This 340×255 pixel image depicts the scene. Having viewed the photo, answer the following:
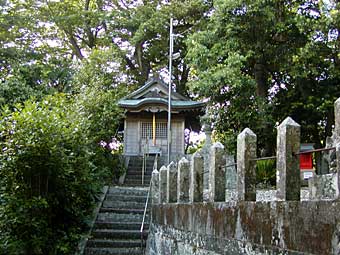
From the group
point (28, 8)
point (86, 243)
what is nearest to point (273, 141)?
point (86, 243)

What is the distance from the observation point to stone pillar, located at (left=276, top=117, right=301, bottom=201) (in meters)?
3.17

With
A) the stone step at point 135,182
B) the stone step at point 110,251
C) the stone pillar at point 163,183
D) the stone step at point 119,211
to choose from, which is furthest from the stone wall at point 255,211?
the stone step at point 135,182

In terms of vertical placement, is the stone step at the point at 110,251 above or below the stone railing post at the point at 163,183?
below

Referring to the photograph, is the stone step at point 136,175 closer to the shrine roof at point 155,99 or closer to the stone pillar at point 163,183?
the shrine roof at point 155,99

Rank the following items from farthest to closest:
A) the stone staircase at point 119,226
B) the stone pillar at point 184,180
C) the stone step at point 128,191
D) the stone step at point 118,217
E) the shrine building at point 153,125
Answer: the shrine building at point 153,125 < the stone step at point 128,191 < the stone step at point 118,217 < the stone staircase at point 119,226 < the stone pillar at point 184,180

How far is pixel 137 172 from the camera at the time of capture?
1653cm

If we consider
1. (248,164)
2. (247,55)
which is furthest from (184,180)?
(247,55)

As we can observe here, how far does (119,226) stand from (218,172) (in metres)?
5.72

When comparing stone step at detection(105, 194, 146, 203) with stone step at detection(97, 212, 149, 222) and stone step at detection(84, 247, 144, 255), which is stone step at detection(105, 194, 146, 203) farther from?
stone step at detection(84, 247, 144, 255)

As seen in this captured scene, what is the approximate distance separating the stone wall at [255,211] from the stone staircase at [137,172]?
886cm

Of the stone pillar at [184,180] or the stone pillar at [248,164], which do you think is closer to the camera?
the stone pillar at [248,164]

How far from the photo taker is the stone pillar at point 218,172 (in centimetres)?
473

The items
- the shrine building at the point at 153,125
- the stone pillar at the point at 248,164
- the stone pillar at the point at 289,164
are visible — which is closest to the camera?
the stone pillar at the point at 289,164

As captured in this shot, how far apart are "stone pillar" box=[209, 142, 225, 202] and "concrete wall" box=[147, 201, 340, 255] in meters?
0.16
